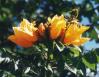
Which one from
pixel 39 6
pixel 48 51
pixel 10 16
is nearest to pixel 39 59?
pixel 48 51

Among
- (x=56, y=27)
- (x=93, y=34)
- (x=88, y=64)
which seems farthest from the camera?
(x=93, y=34)

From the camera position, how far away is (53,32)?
9.60 feet

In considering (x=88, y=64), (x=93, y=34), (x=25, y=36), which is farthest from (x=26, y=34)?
(x=93, y=34)

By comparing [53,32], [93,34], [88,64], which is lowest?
[88,64]

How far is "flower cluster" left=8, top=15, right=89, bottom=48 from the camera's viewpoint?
2934 millimetres

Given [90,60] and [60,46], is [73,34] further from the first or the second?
[90,60]

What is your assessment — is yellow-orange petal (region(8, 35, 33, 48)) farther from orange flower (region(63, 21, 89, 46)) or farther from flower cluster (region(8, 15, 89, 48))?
orange flower (region(63, 21, 89, 46))

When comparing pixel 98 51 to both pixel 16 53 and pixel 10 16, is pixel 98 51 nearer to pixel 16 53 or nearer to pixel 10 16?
pixel 16 53

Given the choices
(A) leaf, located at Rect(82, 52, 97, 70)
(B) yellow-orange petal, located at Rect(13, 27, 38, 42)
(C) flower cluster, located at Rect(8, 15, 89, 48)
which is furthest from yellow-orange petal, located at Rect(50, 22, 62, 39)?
(A) leaf, located at Rect(82, 52, 97, 70)

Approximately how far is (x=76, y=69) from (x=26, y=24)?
0.43 m

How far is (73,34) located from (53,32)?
0.13m

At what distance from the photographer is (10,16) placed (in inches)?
410

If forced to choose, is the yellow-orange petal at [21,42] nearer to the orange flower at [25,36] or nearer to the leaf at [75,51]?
the orange flower at [25,36]

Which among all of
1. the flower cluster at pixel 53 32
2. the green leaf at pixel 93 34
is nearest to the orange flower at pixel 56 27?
the flower cluster at pixel 53 32
